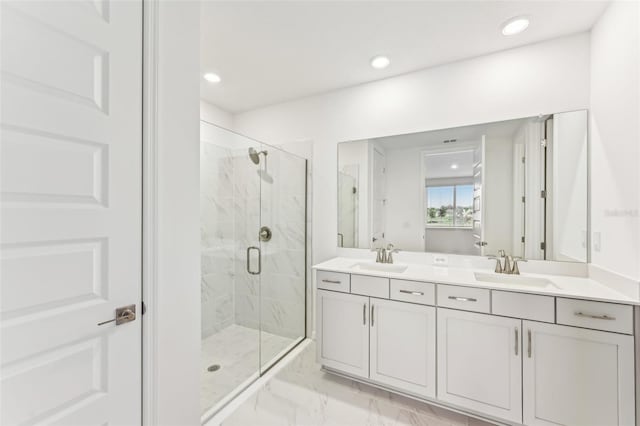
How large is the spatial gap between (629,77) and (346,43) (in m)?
1.64

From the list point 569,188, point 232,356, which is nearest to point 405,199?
point 569,188

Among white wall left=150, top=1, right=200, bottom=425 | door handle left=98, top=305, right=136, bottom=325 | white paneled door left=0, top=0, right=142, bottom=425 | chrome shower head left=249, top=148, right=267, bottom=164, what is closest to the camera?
white paneled door left=0, top=0, right=142, bottom=425

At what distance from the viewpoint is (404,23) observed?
176cm

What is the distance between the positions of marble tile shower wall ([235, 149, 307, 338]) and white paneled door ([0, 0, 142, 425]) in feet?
4.97

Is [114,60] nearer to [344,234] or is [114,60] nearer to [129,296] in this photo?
[129,296]

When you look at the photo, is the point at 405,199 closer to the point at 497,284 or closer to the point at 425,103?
the point at 425,103

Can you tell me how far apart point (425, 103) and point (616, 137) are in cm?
122

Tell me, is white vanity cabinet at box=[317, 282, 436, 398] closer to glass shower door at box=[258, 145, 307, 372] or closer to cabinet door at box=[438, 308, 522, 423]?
cabinet door at box=[438, 308, 522, 423]

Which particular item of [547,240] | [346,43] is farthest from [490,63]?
[547,240]

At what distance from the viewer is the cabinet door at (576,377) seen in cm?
135

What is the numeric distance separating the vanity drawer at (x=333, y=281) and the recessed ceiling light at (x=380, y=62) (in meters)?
1.75

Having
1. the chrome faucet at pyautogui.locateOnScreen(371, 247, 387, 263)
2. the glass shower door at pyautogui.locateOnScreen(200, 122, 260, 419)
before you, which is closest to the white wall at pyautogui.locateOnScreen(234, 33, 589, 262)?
the chrome faucet at pyautogui.locateOnScreen(371, 247, 387, 263)

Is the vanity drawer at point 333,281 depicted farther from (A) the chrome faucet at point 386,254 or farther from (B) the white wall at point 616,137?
(B) the white wall at point 616,137

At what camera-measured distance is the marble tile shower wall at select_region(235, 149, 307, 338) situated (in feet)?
8.34
